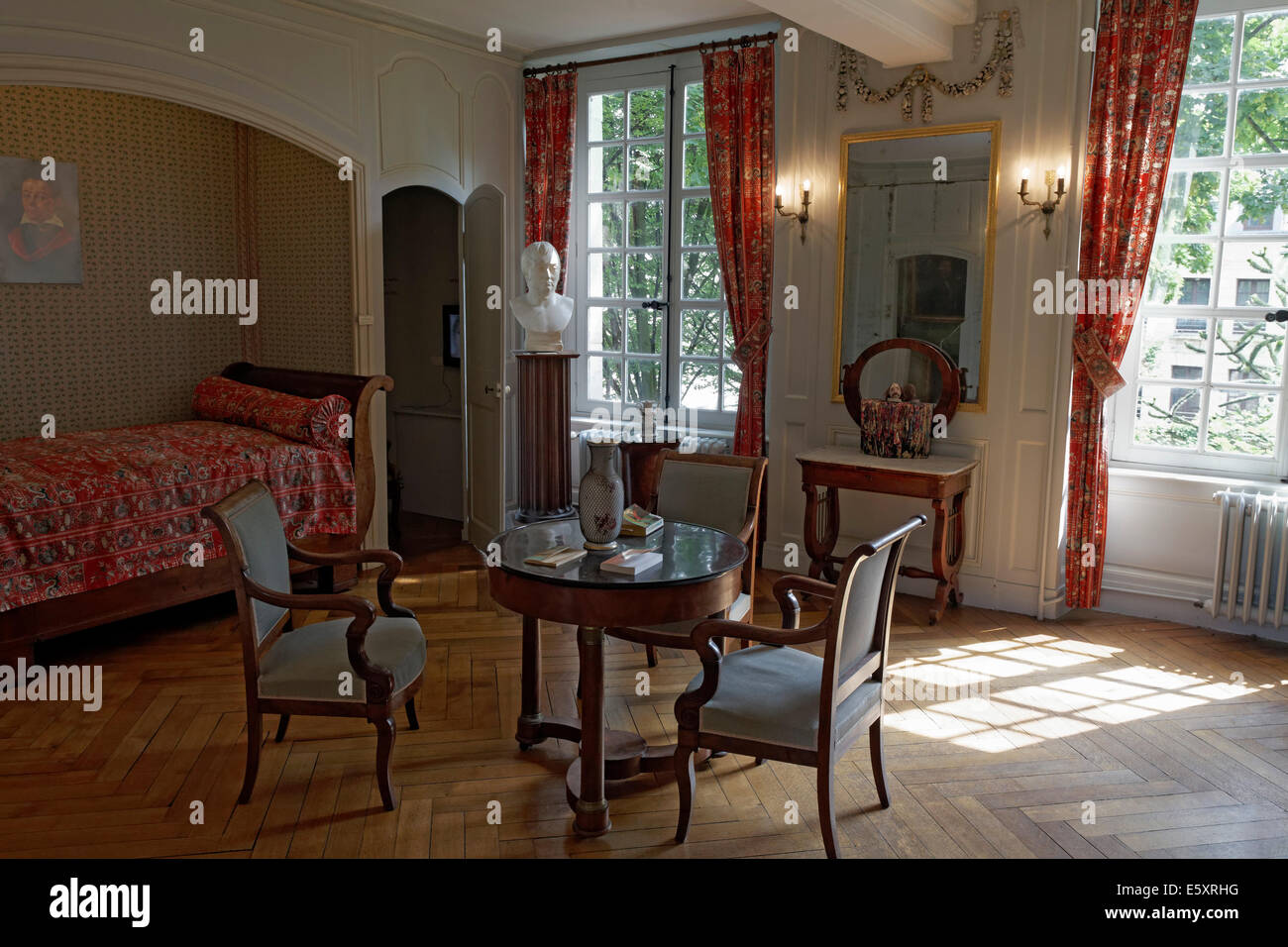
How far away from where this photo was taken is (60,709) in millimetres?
3848

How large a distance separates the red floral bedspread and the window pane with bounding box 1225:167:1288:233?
4.57 m

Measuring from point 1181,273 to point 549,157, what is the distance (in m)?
3.93

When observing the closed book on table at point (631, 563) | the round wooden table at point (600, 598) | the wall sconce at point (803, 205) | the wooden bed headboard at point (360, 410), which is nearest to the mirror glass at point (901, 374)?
the wall sconce at point (803, 205)

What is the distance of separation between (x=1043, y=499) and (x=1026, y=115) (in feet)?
6.23

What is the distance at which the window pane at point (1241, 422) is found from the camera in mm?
4832

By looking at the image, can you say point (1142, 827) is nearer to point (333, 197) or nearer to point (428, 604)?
point (428, 604)

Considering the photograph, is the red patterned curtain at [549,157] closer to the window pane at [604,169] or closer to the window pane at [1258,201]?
the window pane at [604,169]

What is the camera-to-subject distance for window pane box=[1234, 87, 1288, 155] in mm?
4684

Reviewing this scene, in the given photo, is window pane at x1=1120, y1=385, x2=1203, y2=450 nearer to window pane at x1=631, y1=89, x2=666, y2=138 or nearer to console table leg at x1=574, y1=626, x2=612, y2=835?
window pane at x1=631, y1=89, x2=666, y2=138

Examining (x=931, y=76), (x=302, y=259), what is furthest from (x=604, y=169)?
(x=931, y=76)

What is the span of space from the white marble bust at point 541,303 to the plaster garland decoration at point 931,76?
6.27ft

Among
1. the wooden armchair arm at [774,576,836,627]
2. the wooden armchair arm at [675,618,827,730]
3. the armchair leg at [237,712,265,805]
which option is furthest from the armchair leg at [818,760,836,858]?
the armchair leg at [237,712,265,805]

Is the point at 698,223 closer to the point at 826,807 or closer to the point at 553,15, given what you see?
the point at 553,15

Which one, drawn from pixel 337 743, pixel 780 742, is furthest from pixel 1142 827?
pixel 337 743
